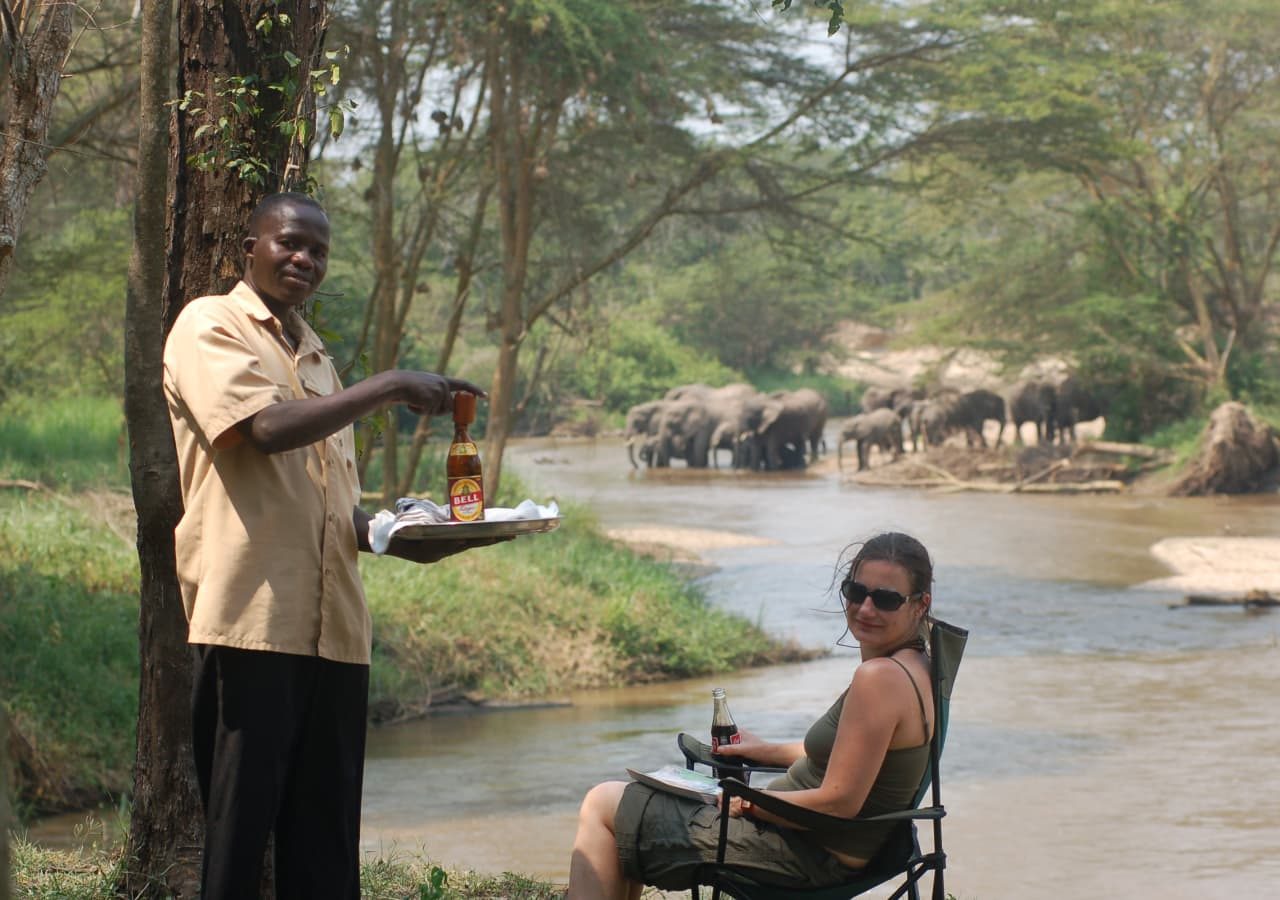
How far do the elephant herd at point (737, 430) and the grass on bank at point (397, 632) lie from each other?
17806 mm

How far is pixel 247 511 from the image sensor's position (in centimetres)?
279

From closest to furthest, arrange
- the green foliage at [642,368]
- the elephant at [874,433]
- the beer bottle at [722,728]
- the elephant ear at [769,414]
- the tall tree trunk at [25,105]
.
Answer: the beer bottle at [722,728] → the tall tree trunk at [25,105] → the elephant at [874,433] → the elephant ear at [769,414] → the green foliage at [642,368]

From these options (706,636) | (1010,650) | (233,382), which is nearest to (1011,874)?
(233,382)

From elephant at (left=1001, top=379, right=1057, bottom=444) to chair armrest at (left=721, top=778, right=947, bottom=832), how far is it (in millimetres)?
26465

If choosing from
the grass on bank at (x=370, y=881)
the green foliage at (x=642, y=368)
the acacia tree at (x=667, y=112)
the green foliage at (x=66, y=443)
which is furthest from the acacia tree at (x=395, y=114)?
the green foliage at (x=642, y=368)

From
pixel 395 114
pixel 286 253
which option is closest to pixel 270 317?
pixel 286 253

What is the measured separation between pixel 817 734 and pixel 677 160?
12.9 m

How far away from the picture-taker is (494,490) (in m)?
13.2

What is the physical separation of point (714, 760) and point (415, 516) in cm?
99

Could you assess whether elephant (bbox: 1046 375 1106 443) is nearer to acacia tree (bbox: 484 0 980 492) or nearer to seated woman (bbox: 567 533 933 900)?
acacia tree (bbox: 484 0 980 492)

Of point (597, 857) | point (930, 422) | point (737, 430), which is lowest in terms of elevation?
point (597, 857)

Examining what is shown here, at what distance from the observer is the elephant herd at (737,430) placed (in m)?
29.9

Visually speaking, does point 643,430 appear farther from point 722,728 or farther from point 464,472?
point 464,472

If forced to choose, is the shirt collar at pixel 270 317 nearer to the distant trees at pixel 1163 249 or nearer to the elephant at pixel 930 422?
the distant trees at pixel 1163 249
